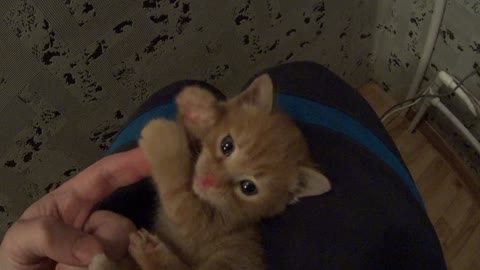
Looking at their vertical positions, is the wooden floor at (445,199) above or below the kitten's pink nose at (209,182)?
below

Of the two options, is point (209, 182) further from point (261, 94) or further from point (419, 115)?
point (419, 115)

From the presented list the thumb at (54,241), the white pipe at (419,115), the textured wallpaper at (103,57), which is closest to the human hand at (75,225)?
the thumb at (54,241)

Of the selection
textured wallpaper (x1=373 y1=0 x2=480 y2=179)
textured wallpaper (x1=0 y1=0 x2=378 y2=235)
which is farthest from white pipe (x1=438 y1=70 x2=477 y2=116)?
textured wallpaper (x1=0 y1=0 x2=378 y2=235)

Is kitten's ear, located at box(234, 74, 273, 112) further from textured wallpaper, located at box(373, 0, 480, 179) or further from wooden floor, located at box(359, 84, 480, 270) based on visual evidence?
wooden floor, located at box(359, 84, 480, 270)

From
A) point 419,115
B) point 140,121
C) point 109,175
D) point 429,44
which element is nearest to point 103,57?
point 140,121

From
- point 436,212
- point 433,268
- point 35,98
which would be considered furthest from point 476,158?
point 35,98

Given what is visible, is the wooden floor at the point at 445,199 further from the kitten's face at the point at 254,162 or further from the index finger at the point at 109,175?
the index finger at the point at 109,175

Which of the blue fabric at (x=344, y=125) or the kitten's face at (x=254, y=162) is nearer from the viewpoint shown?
the kitten's face at (x=254, y=162)
